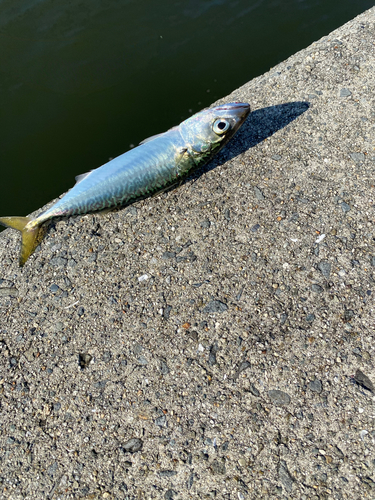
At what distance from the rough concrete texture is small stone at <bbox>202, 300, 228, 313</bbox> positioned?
11mm

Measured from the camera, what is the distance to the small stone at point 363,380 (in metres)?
2.29

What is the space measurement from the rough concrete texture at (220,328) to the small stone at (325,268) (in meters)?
0.02

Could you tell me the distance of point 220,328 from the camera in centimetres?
254

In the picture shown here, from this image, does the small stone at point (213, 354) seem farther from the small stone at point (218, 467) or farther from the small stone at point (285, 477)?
the small stone at point (285, 477)

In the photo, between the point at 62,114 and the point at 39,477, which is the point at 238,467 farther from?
the point at 62,114

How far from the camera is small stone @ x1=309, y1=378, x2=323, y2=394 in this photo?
2312mm

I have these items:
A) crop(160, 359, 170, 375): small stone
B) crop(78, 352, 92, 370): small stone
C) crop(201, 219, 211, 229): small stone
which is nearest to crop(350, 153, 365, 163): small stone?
crop(201, 219, 211, 229): small stone

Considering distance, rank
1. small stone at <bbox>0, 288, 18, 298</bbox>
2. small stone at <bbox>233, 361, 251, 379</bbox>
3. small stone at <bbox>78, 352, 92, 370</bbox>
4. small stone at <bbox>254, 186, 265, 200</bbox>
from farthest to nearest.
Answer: small stone at <bbox>254, 186, 265, 200</bbox> < small stone at <bbox>0, 288, 18, 298</bbox> < small stone at <bbox>78, 352, 92, 370</bbox> < small stone at <bbox>233, 361, 251, 379</bbox>

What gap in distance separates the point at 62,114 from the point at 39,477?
423cm

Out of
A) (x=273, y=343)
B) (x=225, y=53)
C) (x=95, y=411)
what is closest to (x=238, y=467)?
(x=273, y=343)

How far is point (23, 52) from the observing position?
16.9 ft

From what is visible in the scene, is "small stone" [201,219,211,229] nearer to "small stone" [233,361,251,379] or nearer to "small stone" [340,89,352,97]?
"small stone" [233,361,251,379]

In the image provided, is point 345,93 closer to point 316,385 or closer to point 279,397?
point 316,385

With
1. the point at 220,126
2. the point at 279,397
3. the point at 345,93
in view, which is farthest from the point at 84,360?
the point at 345,93
